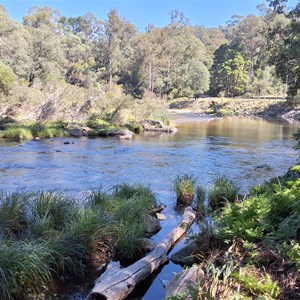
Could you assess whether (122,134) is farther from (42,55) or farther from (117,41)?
(117,41)

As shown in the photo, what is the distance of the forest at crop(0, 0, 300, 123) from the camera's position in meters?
26.3

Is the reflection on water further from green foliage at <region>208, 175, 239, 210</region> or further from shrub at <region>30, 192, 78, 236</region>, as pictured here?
shrub at <region>30, 192, 78, 236</region>

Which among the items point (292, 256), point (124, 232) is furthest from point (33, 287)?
point (292, 256)

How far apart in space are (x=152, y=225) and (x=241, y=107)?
5023cm

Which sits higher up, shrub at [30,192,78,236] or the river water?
shrub at [30,192,78,236]

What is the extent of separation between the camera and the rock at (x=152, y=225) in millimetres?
6828

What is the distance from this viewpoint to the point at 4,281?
3.98 meters

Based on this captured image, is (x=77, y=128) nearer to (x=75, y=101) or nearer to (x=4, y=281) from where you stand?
(x=75, y=101)

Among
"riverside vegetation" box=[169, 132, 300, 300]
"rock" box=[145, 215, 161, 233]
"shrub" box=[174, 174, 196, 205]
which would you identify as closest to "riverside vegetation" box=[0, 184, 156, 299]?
"rock" box=[145, 215, 161, 233]

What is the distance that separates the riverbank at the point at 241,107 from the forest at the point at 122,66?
290cm

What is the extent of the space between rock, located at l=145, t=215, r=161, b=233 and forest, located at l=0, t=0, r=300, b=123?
12.9 meters

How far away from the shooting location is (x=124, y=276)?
453 cm

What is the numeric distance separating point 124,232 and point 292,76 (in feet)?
57.0

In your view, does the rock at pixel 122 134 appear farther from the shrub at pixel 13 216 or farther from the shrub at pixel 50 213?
Result: the shrub at pixel 13 216
